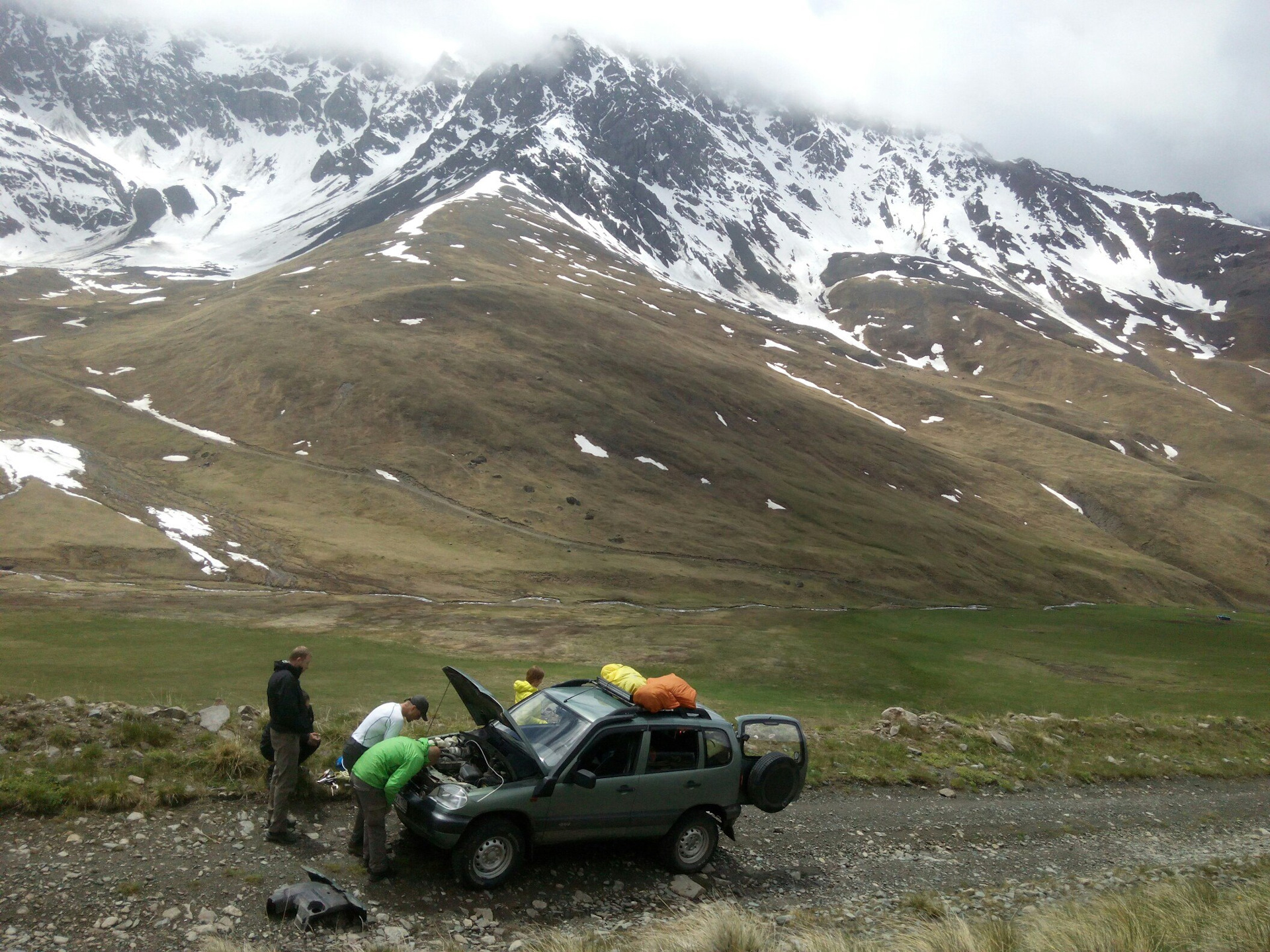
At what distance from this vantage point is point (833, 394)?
523 feet

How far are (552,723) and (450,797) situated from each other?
6.09 feet

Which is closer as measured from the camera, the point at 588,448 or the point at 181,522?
the point at 181,522

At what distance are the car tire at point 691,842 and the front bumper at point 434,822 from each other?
3.38 metres

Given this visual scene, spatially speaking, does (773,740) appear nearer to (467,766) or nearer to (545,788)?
(545,788)

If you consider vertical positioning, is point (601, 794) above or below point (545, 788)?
below

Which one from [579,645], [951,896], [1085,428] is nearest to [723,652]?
[579,645]

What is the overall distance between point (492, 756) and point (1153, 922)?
8.89 metres

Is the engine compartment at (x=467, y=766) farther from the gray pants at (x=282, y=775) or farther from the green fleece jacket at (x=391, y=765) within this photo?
the gray pants at (x=282, y=775)

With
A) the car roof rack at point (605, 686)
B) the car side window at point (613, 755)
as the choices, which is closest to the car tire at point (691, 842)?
the car side window at point (613, 755)

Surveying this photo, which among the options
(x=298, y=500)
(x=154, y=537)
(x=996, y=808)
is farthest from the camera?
(x=298, y=500)

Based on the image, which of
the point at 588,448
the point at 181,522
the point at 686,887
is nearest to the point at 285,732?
the point at 686,887

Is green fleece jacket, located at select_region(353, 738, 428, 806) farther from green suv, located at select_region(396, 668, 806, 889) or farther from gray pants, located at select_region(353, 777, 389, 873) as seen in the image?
green suv, located at select_region(396, 668, 806, 889)

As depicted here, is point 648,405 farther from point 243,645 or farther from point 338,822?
point 338,822

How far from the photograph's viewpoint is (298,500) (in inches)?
2884
